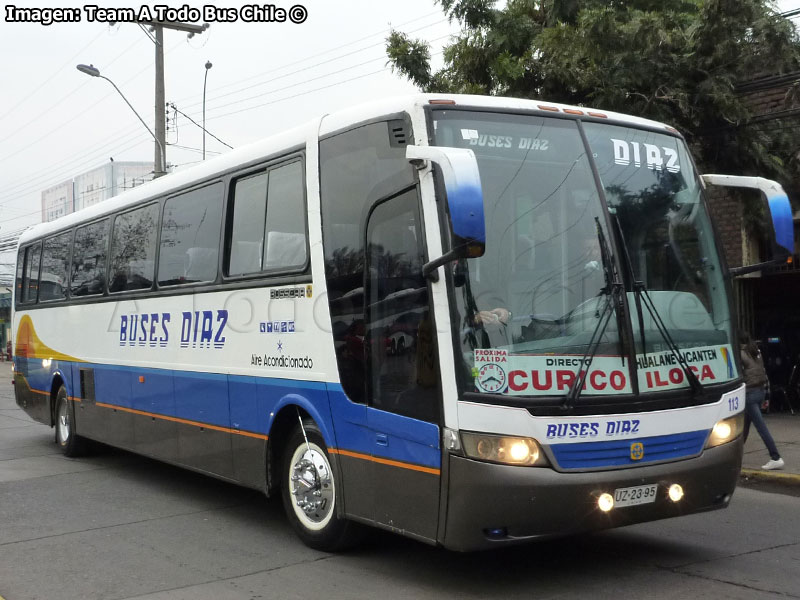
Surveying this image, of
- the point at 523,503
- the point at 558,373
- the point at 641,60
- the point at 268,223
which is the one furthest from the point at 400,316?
the point at 641,60

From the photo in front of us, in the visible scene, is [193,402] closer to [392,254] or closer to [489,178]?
[392,254]

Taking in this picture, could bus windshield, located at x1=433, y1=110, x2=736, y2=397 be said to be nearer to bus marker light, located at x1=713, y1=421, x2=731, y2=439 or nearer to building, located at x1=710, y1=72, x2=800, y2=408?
bus marker light, located at x1=713, y1=421, x2=731, y2=439

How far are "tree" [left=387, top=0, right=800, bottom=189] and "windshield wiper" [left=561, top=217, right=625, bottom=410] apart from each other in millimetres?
7463

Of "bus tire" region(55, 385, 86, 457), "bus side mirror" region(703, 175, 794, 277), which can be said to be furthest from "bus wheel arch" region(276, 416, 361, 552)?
"bus tire" region(55, 385, 86, 457)

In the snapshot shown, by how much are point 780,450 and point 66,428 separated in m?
9.20

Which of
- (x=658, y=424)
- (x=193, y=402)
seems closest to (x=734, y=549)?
(x=658, y=424)

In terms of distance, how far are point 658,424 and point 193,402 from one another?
4.57 meters

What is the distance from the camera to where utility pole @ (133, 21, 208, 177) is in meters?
23.5

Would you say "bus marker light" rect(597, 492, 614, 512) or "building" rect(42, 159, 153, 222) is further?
"building" rect(42, 159, 153, 222)

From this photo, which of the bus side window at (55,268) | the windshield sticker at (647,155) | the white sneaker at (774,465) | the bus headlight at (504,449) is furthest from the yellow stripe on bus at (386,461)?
the bus side window at (55,268)

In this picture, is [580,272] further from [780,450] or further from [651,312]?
[780,450]

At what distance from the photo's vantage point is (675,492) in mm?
5734

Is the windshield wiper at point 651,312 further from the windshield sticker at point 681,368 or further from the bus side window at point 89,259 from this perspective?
the bus side window at point 89,259

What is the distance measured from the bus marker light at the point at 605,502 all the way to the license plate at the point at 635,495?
3cm
